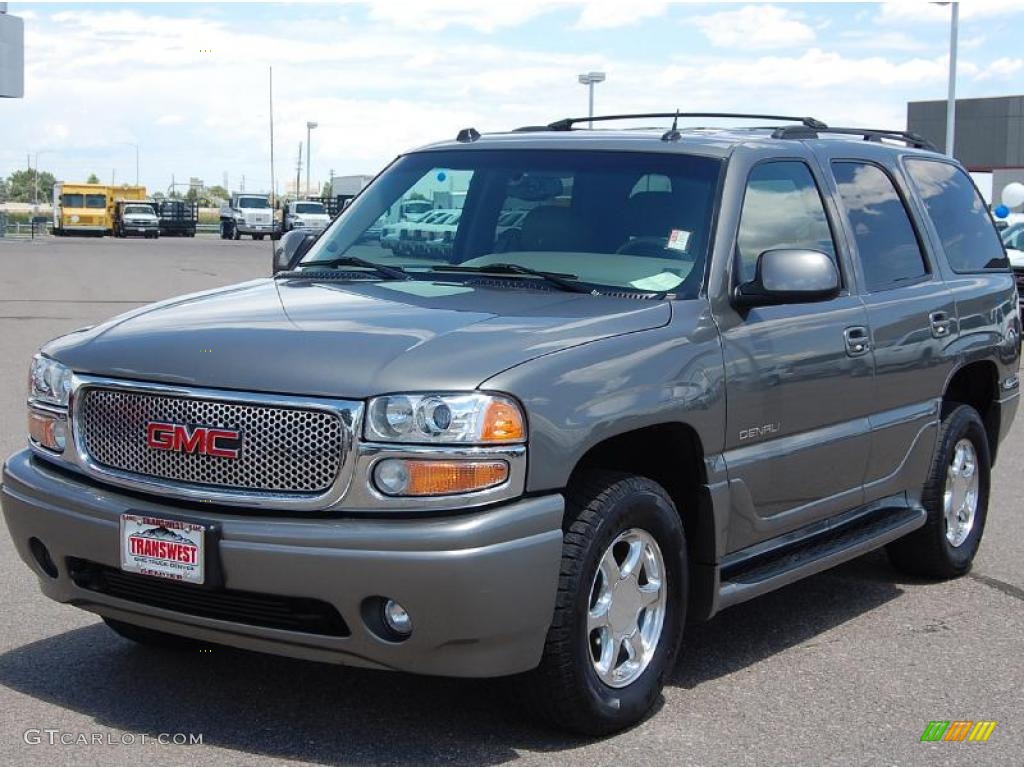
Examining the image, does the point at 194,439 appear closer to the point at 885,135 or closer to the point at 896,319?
the point at 896,319

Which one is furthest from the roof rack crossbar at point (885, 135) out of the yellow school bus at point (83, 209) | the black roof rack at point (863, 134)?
the yellow school bus at point (83, 209)

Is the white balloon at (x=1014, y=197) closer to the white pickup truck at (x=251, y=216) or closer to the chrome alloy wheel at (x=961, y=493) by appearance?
the chrome alloy wheel at (x=961, y=493)

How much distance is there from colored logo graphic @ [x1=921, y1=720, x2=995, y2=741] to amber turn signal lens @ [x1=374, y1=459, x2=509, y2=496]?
167cm

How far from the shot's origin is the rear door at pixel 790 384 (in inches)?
205

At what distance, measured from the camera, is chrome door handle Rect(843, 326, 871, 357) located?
5.80 metres

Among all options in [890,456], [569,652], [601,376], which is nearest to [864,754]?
[569,652]

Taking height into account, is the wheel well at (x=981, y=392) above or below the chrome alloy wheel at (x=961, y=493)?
above

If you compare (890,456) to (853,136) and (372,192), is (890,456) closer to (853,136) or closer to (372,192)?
(853,136)

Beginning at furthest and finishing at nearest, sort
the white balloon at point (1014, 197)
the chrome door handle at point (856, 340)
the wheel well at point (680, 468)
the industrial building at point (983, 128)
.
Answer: the industrial building at point (983, 128)
the white balloon at point (1014, 197)
the chrome door handle at point (856, 340)
the wheel well at point (680, 468)

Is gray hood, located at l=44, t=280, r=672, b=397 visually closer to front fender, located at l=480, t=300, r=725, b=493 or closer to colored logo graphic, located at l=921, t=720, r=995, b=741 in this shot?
front fender, located at l=480, t=300, r=725, b=493

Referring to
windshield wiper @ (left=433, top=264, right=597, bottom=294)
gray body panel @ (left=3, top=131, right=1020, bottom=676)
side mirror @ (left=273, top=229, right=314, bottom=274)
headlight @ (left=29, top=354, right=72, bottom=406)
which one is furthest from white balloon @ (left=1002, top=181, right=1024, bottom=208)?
headlight @ (left=29, top=354, right=72, bottom=406)

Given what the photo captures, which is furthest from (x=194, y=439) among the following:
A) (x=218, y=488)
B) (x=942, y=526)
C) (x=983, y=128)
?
(x=983, y=128)

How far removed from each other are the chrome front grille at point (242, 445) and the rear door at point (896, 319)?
2.62 meters

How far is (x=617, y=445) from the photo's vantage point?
4863mm
